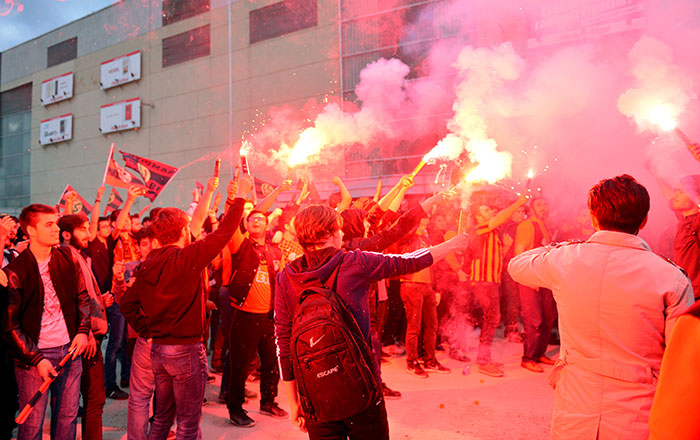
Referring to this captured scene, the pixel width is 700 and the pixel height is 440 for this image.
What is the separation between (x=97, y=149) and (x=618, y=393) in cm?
2742

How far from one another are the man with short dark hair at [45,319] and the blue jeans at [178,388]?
2.01ft

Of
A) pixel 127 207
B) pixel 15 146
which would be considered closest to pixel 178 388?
pixel 127 207

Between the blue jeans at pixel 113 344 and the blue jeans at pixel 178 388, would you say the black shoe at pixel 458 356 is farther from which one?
the blue jeans at pixel 113 344

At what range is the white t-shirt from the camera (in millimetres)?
3096

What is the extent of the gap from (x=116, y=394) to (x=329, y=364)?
13.3 feet

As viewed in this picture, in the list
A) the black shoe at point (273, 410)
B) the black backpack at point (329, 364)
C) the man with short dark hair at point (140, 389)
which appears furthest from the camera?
the black shoe at point (273, 410)

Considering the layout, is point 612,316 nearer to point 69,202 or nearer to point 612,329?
point 612,329

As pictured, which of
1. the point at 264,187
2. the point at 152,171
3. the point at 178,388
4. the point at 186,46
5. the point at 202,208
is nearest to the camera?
the point at 178,388

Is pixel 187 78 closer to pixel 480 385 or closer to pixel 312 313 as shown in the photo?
pixel 480 385

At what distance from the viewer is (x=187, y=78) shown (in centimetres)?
2100

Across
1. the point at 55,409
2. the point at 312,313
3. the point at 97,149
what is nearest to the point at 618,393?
the point at 312,313

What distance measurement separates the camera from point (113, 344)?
17.0ft

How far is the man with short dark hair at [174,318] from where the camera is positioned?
3.02 m

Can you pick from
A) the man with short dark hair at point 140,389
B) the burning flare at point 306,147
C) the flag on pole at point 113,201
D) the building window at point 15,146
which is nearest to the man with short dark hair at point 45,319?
the man with short dark hair at point 140,389
